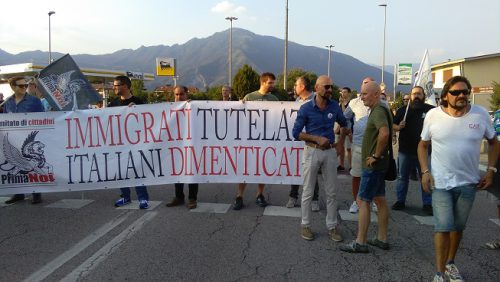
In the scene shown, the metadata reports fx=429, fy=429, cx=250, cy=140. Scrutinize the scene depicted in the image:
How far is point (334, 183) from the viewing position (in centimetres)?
518

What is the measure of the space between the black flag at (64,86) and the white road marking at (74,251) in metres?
Result: 2.16

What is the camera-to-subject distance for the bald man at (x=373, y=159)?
4.49m

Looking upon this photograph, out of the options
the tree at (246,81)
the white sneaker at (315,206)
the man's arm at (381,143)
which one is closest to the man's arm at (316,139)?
the man's arm at (381,143)

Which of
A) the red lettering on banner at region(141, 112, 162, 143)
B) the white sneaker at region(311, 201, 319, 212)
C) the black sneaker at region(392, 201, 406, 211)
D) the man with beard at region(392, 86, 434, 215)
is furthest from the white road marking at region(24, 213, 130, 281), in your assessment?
the man with beard at region(392, 86, 434, 215)

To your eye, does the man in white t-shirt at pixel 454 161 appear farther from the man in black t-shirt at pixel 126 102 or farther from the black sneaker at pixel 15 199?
the black sneaker at pixel 15 199

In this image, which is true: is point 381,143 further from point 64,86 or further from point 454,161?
point 64,86

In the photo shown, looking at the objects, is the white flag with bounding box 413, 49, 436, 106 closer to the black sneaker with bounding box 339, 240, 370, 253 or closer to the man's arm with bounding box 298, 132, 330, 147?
the man's arm with bounding box 298, 132, 330, 147

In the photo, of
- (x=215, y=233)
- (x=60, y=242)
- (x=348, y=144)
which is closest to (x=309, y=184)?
(x=215, y=233)

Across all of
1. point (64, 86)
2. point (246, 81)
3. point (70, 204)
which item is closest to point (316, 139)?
point (70, 204)

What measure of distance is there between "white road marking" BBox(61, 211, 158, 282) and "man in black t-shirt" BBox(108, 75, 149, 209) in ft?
1.73

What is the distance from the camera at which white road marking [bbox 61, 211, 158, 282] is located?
4.12m

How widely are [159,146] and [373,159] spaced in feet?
11.3

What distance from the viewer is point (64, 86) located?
7.02 m

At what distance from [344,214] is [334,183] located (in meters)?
1.35
